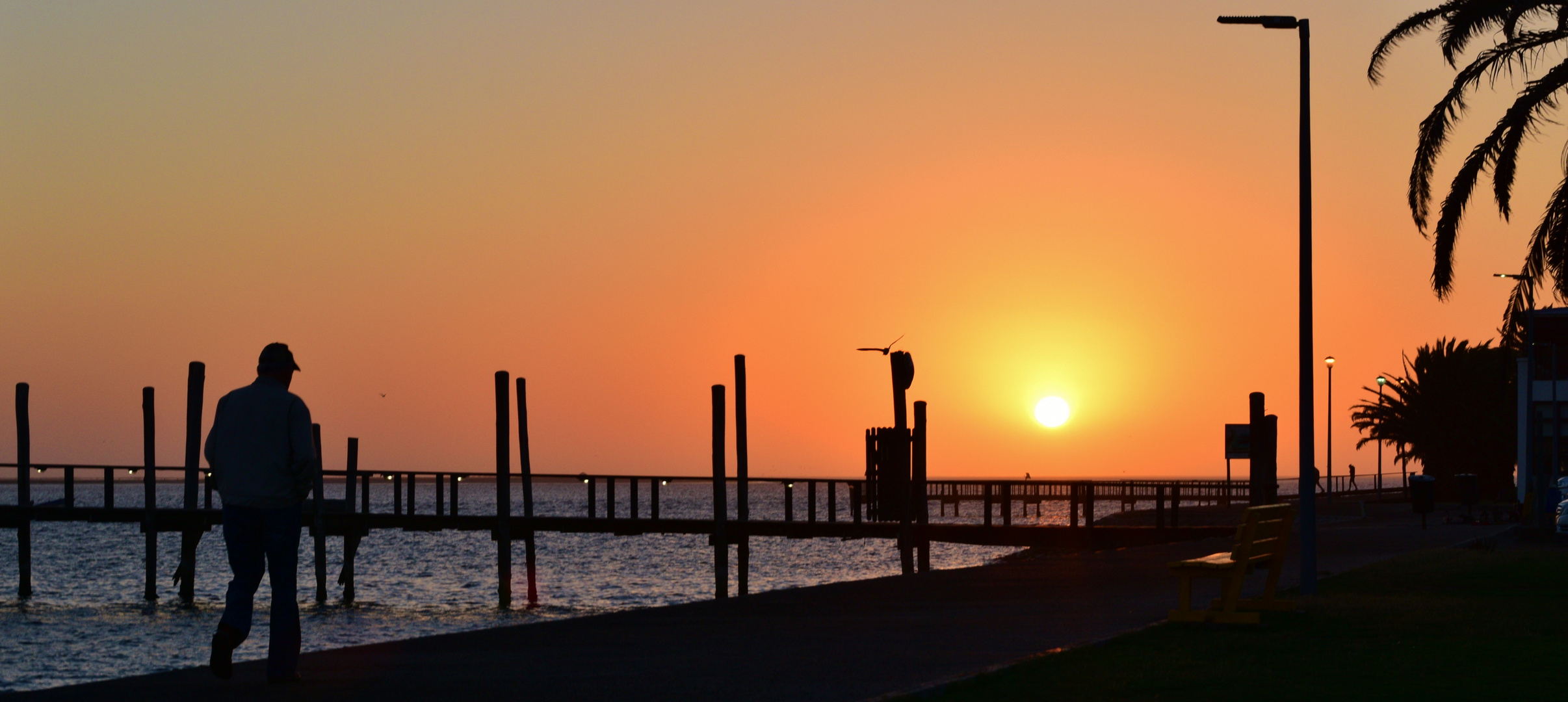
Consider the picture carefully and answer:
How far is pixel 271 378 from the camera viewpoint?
8.89 metres

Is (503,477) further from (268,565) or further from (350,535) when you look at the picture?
(268,565)

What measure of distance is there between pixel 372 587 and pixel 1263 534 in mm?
33266

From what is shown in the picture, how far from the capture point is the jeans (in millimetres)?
8797

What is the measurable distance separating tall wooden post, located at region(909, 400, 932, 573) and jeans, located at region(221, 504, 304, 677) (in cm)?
2329

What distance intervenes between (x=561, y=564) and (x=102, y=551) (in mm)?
23994

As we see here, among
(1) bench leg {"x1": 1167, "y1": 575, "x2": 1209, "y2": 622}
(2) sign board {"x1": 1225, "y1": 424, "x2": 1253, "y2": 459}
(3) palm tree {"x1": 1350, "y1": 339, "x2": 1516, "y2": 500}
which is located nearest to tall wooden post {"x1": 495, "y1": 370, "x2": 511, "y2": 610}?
(2) sign board {"x1": 1225, "y1": 424, "x2": 1253, "y2": 459}

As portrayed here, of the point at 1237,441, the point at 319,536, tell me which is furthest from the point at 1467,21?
the point at 319,536

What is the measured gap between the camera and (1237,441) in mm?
35688

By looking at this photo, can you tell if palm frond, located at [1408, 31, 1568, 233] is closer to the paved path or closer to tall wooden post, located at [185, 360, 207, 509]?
the paved path

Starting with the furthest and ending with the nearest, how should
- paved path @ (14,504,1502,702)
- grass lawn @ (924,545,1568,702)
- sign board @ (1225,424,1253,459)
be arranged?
sign board @ (1225,424,1253,459) < paved path @ (14,504,1502,702) < grass lawn @ (924,545,1568,702)

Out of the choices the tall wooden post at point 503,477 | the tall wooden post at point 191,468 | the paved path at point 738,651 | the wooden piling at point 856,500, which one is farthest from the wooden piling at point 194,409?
the paved path at point 738,651

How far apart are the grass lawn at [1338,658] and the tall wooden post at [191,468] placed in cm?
2648

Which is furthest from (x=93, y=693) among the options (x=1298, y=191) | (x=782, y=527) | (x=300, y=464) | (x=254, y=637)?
(x=782, y=527)

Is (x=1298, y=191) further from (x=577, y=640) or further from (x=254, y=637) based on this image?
(x=254, y=637)
